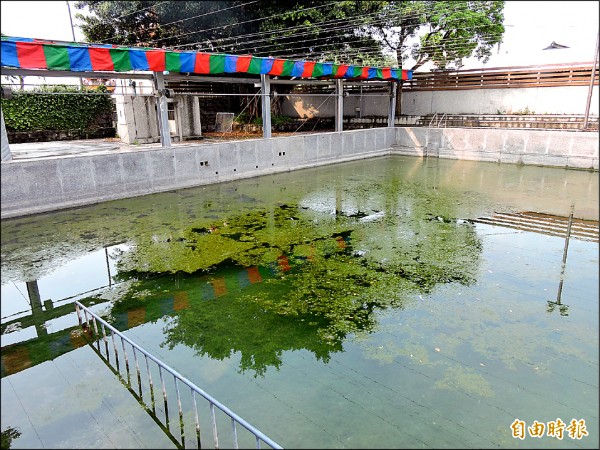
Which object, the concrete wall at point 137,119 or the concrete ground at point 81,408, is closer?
the concrete ground at point 81,408

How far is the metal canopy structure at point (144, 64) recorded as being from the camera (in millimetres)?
7195

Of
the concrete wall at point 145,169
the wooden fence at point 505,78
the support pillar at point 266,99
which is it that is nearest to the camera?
the concrete wall at point 145,169

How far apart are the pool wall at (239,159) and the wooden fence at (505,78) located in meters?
1.92

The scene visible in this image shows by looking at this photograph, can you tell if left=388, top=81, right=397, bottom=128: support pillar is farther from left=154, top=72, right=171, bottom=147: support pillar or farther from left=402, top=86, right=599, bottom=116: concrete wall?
left=154, top=72, right=171, bottom=147: support pillar

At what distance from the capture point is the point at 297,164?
1220cm

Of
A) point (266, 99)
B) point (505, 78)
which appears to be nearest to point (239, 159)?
point (266, 99)

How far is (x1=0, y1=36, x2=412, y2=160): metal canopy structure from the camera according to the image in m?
7.20

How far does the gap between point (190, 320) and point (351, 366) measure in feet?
5.48

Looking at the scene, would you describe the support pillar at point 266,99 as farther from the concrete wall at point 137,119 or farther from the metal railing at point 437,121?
the metal railing at point 437,121

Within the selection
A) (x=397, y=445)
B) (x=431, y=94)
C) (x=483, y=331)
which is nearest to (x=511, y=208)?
(x=483, y=331)

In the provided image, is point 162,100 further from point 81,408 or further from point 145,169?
point 81,408

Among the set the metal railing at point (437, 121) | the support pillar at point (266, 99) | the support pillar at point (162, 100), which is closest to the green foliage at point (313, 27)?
the metal railing at point (437, 121)

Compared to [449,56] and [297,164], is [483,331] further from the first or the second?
[449,56]

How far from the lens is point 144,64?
862cm
